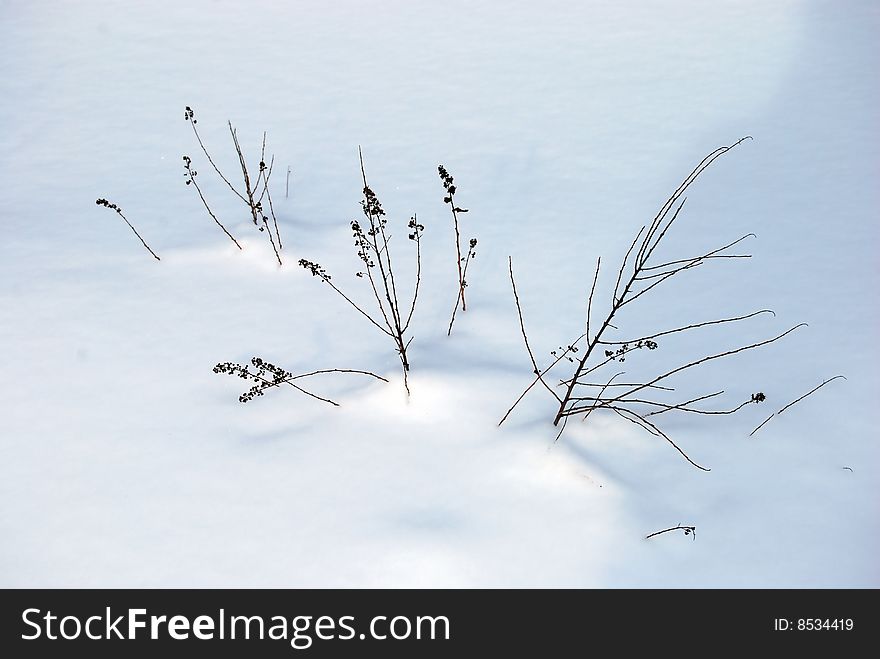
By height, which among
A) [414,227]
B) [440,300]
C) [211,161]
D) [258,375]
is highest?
[211,161]

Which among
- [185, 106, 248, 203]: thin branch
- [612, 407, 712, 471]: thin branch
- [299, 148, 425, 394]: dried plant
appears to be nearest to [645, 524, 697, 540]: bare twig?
[612, 407, 712, 471]: thin branch

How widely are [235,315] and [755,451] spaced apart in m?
1.61

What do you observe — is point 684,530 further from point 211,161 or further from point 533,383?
point 211,161

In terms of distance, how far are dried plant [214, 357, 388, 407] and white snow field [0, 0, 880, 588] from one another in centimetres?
5

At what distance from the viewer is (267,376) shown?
6.97ft

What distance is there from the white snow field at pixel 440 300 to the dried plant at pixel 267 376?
49mm

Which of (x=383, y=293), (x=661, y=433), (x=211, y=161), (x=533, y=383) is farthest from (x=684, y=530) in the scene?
(x=211, y=161)

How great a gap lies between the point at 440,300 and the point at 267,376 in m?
0.65

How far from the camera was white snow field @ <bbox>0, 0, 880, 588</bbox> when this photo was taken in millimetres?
1709

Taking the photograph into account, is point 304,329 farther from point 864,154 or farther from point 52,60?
point 52,60

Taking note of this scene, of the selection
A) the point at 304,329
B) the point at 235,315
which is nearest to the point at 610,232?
the point at 304,329

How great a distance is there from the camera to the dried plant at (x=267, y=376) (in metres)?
1.94

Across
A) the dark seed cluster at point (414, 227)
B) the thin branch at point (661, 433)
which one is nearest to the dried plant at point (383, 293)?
the dark seed cluster at point (414, 227)

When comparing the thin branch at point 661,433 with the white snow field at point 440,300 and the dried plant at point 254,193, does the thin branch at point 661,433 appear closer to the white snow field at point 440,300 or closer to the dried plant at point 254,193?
the white snow field at point 440,300
